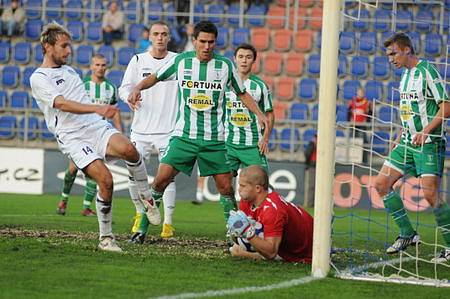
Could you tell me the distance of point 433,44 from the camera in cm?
1855

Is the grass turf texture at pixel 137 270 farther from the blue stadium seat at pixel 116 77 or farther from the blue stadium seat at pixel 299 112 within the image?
the blue stadium seat at pixel 116 77

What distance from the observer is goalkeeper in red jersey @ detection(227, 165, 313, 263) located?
8562 mm

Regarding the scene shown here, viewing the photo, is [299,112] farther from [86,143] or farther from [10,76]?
[86,143]

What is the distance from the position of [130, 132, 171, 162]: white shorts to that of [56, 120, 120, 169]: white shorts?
9.16ft

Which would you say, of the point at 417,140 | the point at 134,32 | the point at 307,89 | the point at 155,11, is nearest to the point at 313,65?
the point at 307,89

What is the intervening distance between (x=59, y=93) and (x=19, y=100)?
48.3 feet

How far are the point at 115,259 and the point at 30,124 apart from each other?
14911 millimetres

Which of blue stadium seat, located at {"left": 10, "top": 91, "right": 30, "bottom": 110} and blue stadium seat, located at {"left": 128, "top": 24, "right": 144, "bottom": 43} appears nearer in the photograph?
blue stadium seat, located at {"left": 10, "top": 91, "right": 30, "bottom": 110}

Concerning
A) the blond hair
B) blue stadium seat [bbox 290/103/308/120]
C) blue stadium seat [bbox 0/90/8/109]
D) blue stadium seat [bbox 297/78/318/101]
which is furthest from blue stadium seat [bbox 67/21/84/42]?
the blond hair

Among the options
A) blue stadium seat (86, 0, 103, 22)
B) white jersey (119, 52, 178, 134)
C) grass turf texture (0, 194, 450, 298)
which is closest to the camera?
grass turf texture (0, 194, 450, 298)

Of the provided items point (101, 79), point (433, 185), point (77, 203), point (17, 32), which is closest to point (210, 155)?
point (433, 185)

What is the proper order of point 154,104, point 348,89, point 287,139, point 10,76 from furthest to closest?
1. point 10,76
2. point 287,139
3. point 348,89
4. point 154,104

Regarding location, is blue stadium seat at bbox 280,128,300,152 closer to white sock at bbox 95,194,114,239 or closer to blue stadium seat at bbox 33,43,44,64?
blue stadium seat at bbox 33,43,44,64

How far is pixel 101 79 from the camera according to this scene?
1552cm
